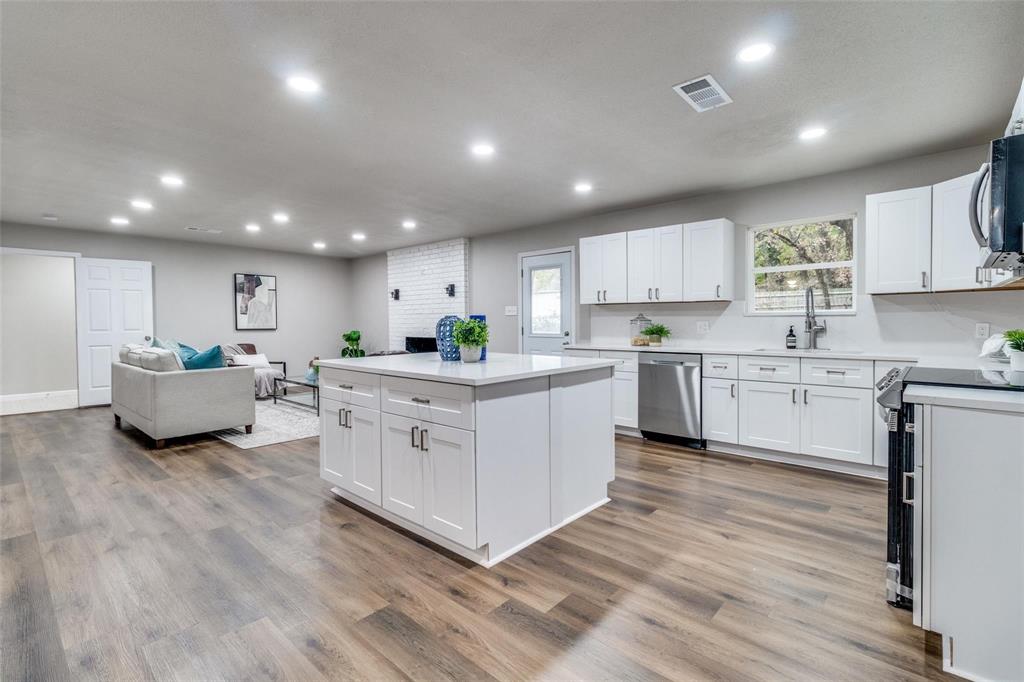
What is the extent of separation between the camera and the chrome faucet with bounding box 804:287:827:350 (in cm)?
410

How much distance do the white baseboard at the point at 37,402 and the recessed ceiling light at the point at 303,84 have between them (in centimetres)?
661

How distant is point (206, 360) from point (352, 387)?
271 cm

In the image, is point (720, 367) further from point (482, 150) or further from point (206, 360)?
point (206, 360)

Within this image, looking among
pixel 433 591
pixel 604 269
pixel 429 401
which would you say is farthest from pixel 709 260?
pixel 433 591

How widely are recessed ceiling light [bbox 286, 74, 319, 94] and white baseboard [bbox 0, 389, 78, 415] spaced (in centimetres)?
661

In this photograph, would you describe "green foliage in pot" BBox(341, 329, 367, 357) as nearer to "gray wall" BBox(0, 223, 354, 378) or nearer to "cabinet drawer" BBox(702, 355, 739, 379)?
"gray wall" BBox(0, 223, 354, 378)

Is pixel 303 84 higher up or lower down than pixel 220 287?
higher up

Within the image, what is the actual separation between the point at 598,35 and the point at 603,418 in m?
2.04

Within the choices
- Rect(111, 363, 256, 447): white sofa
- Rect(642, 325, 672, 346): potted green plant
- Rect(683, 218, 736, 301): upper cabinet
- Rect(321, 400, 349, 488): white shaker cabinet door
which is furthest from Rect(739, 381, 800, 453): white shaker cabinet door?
Rect(111, 363, 256, 447): white sofa

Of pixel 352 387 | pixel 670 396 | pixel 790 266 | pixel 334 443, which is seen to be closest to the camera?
pixel 352 387

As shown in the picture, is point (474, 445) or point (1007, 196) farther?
point (474, 445)

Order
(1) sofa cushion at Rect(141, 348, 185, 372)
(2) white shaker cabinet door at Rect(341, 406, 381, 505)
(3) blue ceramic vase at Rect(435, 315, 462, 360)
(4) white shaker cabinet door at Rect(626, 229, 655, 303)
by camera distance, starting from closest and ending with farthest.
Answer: (2) white shaker cabinet door at Rect(341, 406, 381, 505) → (3) blue ceramic vase at Rect(435, 315, 462, 360) → (1) sofa cushion at Rect(141, 348, 185, 372) → (4) white shaker cabinet door at Rect(626, 229, 655, 303)

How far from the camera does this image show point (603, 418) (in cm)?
296

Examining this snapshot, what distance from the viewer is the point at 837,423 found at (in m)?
3.60
